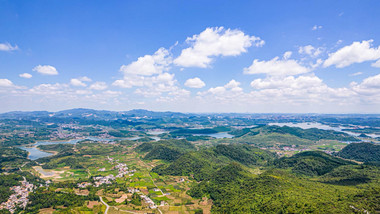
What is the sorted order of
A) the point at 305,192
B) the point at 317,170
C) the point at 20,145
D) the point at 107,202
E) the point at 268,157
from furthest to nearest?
the point at 20,145 < the point at 268,157 < the point at 317,170 < the point at 107,202 < the point at 305,192

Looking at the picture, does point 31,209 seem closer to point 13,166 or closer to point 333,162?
point 13,166

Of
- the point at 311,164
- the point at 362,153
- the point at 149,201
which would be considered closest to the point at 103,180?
the point at 149,201

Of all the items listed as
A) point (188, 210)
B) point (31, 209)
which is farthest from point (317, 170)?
point (31, 209)

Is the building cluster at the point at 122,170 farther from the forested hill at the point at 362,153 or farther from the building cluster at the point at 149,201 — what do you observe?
the forested hill at the point at 362,153

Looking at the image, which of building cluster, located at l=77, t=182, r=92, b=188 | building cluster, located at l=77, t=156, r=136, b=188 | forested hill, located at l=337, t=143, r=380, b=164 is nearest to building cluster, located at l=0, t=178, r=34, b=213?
building cluster, located at l=77, t=182, r=92, b=188

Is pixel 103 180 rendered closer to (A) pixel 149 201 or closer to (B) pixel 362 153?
(A) pixel 149 201

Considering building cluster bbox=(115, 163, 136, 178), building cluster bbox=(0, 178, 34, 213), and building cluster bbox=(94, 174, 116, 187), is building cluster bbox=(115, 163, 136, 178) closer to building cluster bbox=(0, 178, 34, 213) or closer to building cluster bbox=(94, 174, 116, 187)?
building cluster bbox=(94, 174, 116, 187)
